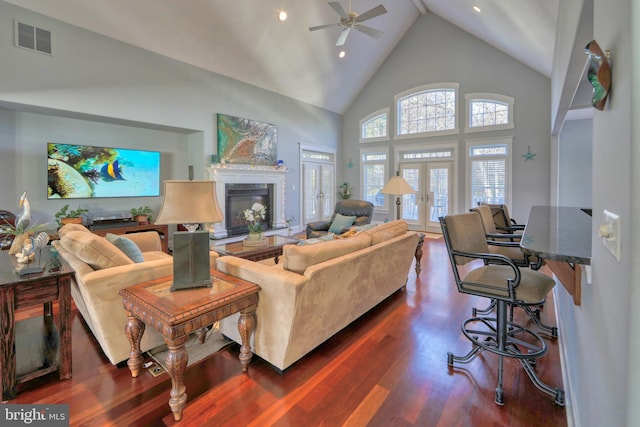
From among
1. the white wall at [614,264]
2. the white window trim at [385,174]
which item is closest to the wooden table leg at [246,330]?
the white wall at [614,264]

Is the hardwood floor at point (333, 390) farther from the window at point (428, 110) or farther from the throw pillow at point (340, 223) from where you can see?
the window at point (428, 110)

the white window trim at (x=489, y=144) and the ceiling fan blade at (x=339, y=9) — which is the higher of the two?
the ceiling fan blade at (x=339, y=9)

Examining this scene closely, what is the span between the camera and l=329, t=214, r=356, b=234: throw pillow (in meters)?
5.32

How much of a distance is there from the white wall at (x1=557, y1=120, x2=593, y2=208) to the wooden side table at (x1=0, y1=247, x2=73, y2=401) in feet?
23.0

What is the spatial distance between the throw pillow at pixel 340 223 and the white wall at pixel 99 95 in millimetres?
2844

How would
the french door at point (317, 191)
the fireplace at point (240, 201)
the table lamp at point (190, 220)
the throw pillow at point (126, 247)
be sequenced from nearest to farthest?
the table lamp at point (190, 220)
the throw pillow at point (126, 247)
the fireplace at point (240, 201)
the french door at point (317, 191)

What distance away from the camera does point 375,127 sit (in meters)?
9.22

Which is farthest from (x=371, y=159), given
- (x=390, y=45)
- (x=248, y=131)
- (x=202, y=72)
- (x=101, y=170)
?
(x=101, y=170)

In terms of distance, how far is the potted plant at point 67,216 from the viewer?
4.46m

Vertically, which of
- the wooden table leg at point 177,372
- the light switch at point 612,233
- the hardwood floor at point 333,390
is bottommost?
the hardwood floor at point 333,390

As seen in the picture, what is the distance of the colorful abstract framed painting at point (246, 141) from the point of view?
6215 mm

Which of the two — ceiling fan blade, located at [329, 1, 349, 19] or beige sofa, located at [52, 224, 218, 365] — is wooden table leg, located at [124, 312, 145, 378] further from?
ceiling fan blade, located at [329, 1, 349, 19]

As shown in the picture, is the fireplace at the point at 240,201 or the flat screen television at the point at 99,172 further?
the fireplace at the point at 240,201

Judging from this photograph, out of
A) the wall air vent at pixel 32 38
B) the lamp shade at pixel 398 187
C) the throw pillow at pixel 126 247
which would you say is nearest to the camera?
the throw pillow at pixel 126 247
